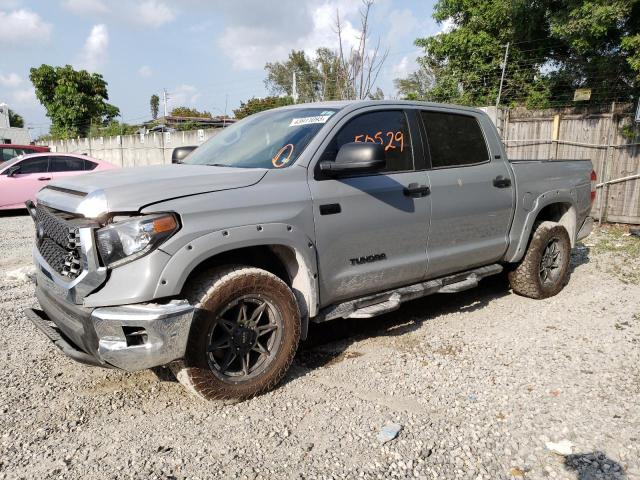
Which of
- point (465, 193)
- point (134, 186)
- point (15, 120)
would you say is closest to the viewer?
point (134, 186)

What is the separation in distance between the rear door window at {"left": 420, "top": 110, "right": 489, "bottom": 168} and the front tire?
6.08 ft

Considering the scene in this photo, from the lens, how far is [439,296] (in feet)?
18.1

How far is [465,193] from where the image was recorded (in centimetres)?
423

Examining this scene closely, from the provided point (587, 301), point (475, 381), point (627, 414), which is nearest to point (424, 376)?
point (475, 381)

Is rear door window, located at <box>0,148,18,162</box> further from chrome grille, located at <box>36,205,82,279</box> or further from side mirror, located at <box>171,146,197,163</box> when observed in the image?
chrome grille, located at <box>36,205,82,279</box>

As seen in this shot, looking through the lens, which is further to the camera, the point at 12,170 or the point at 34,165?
the point at 34,165

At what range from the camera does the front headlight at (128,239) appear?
8.70ft

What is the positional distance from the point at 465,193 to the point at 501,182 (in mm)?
576

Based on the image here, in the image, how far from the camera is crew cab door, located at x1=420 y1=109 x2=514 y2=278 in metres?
4.08

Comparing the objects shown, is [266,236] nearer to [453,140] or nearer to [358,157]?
[358,157]

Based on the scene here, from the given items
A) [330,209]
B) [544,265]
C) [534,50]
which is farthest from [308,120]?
[534,50]

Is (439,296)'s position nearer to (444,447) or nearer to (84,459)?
(444,447)

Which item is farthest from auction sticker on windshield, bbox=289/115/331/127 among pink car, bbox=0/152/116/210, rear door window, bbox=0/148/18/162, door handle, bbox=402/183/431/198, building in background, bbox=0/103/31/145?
building in background, bbox=0/103/31/145

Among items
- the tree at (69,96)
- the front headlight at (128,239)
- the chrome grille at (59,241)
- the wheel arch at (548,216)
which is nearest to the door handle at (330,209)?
the front headlight at (128,239)
